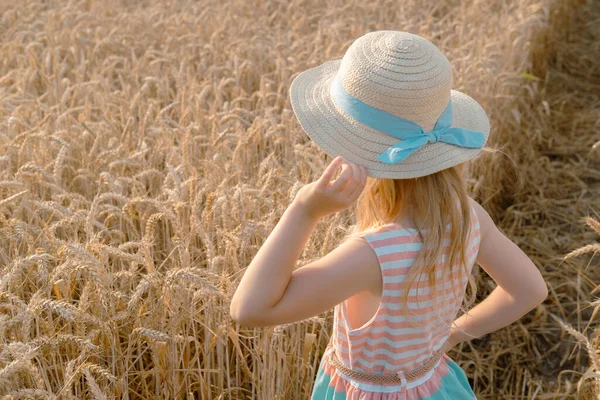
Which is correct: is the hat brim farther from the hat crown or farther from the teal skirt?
the teal skirt

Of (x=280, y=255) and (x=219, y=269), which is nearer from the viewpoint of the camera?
(x=280, y=255)

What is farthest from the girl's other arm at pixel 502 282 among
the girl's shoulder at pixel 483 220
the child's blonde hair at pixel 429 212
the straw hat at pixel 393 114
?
the straw hat at pixel 393 114

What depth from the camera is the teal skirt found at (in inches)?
63.3

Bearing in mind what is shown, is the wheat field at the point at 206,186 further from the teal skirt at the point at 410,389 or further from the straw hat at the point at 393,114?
the straw hat at the point at 393,114

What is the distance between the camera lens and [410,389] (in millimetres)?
1621

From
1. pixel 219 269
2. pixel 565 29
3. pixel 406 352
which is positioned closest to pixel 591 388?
pixel 406 352

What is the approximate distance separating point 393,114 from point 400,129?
3 centimetres

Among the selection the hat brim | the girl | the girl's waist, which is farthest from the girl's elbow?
the hat brim

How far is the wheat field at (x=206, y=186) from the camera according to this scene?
6.59ft

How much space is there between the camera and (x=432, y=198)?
1.48 meters

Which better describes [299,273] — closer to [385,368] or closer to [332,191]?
[332,191]

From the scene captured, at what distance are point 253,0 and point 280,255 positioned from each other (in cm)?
497

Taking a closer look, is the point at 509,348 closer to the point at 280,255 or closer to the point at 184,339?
the point at 184,339

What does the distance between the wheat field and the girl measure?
1.18ft
